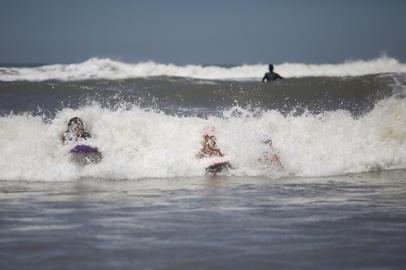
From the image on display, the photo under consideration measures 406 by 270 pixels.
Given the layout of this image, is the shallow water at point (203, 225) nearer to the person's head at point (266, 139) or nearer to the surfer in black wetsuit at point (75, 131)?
the person's head at point (266, 139)

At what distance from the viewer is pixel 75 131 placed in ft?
39.7

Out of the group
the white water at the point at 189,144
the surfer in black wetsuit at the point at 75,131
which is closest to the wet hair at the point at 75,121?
the surfer in black wetsuit at the point at 75,131

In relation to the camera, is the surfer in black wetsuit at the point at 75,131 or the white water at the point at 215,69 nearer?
the surfer in black wetsuit at the point at 75,131

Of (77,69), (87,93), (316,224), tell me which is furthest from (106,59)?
(316,224)

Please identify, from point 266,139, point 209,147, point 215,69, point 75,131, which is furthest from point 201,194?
point 215,69

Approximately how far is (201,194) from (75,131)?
3977 mm

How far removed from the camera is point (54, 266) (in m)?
5.41

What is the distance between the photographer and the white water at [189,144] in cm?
1101

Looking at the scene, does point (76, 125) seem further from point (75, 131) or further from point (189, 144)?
point (189, 144)

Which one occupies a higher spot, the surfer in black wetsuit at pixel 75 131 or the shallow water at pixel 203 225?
the surfer in black wetsuit at pixel 75 131

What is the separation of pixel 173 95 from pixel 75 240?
59.2ft

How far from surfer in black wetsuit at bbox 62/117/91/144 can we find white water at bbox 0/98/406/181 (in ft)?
0.54

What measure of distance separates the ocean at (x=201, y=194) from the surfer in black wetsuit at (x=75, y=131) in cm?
19

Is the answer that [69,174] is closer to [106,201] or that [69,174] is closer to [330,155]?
[106,201]
